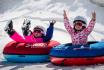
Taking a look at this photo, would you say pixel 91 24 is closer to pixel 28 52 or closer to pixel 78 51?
pixel 78 51

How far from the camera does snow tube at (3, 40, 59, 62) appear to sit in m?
7.95

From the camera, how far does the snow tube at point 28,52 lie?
7953 mm

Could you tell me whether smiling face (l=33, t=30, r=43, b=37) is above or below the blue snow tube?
above

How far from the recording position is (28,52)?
Answer: 314 inches

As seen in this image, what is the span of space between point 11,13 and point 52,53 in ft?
25.1

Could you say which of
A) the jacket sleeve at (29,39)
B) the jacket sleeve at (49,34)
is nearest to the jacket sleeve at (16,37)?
the jacket sleeve at (29,39)

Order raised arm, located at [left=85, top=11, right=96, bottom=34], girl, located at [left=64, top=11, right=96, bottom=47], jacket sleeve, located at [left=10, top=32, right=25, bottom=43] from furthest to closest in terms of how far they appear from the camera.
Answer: jacket sleeve, located at [left=10, top=32, right=25, bottom=43] → girl, located at [left=64, top=11, right=96, bottom=47] → raised arm, located at [left=85, top=11, right=96, bottom=34]

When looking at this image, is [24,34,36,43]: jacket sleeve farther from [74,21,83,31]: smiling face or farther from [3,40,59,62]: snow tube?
[74,21,83,31]: smiling face

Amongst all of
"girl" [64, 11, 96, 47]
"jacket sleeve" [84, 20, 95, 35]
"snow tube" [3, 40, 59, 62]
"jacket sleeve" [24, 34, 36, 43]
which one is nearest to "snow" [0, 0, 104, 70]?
"jacket sleeve" [24, 34, 36, 43]

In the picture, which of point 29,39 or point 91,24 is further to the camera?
point 29,39

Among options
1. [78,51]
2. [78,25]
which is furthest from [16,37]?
[78,51]

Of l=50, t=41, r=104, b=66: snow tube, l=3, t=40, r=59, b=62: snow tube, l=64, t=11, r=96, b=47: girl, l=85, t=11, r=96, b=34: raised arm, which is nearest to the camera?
l=50, t=41, r=104, b=66: snow tube

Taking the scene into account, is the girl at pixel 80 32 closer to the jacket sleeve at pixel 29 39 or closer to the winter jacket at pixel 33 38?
the winter jacket at pixel 33 38

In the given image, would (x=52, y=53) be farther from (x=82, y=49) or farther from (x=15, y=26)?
(x=15, y=26)
